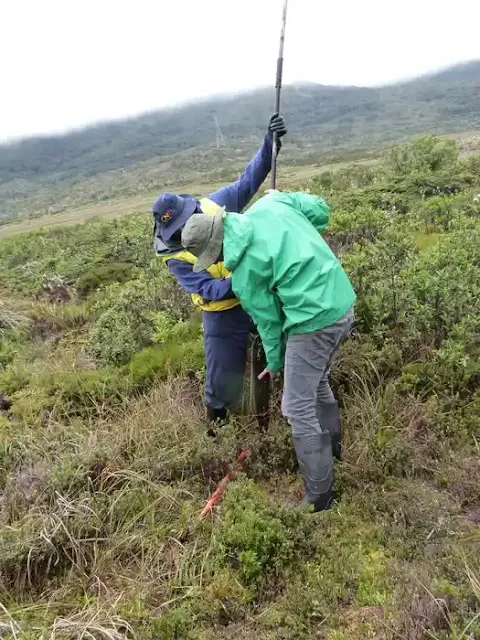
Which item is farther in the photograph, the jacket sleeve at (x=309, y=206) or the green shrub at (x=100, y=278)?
the green shrub at (x=100, y=278)

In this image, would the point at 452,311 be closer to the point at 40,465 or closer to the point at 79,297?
the point at 40,465

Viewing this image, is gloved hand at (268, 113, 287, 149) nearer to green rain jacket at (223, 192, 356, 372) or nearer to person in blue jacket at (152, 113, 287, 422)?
person in blue jacket at (152, 113, 287, 422)

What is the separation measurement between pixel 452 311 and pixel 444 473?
4.53 feet

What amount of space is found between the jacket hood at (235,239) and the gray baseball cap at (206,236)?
0.09 m

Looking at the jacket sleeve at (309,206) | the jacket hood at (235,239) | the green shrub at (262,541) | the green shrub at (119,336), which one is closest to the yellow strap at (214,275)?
the jacket sleeve at (309,206)

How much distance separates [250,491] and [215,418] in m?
1.21

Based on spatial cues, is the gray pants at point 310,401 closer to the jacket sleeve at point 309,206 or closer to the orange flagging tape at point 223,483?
the orange flagging tape at point 223,483

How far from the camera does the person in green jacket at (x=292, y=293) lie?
10.6 feet

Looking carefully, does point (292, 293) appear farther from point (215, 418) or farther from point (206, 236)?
point (215, 418)

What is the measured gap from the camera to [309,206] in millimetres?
3898

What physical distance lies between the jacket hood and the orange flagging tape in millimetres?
1435

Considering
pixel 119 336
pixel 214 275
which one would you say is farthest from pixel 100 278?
pixel 214 275

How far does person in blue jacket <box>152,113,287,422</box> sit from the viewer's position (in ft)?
13.7

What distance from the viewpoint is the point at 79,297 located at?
10.0 metres
